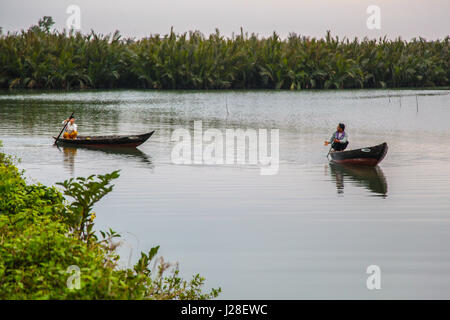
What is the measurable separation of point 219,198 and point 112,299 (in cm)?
908

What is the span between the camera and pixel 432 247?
10648mm

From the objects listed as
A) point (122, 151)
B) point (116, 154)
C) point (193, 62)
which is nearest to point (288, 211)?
point (116, 154)

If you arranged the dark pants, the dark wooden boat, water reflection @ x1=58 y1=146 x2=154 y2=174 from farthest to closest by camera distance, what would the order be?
the dark wooden boat, water reflection @ x1=58 y1=146 x2=154 y2=174, the dark pants

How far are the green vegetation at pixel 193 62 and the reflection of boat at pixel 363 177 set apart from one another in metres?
41.6

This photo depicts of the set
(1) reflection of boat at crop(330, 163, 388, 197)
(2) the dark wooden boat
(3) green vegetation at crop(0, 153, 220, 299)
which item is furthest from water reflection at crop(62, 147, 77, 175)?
(3) green vegetation at crop(0, 153, 220, 299)

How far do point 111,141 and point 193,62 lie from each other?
38.5m

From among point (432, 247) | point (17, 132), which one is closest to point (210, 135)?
point (17, 132)

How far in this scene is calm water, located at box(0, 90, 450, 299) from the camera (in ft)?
30.0

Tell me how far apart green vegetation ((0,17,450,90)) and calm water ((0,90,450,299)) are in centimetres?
2842

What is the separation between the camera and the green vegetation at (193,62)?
59.6 m

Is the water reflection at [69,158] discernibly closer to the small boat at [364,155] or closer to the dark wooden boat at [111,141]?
the dark wooden boat at [111,141]

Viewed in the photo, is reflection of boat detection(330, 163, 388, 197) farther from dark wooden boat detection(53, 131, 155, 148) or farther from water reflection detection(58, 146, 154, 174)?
dark wooden boat detection(53, 131, 155, 148)

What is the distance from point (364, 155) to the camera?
1903 cm
